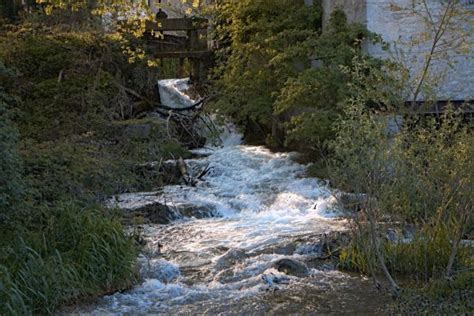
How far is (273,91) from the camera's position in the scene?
1739 cm

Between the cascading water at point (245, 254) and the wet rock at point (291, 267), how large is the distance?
0.01m

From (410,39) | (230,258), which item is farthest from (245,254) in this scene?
(410,39)

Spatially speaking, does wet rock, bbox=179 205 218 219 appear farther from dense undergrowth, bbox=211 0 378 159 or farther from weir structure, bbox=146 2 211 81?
weir structure, bbox=146 2 211 81

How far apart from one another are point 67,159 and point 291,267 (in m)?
3.57

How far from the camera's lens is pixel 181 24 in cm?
2117

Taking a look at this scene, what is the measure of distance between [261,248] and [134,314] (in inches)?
121

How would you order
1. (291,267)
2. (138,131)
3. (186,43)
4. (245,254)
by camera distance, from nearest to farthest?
1. (291,267)
2. (245,254)
3. (138,131)
4. (186,43)

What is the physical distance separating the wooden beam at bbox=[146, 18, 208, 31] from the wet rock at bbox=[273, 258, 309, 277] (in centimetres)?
1291

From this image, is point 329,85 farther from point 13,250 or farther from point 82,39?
point 13,250

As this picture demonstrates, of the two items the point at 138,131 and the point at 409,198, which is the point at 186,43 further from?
the point at 409,198

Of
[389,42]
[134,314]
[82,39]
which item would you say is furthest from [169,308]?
[82,39]

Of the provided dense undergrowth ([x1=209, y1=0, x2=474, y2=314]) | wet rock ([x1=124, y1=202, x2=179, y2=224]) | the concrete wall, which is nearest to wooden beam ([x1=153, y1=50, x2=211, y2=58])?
the concrete wall

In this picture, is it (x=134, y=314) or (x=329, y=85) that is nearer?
(x=134, y=314)

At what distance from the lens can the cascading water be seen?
26.6 ft
